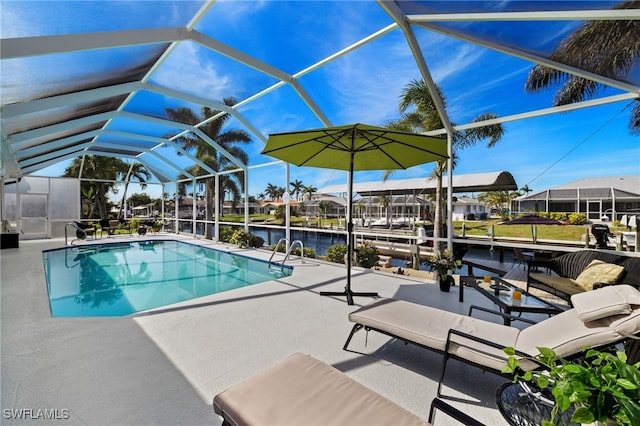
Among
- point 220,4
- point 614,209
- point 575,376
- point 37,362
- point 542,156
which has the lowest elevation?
point 37,362

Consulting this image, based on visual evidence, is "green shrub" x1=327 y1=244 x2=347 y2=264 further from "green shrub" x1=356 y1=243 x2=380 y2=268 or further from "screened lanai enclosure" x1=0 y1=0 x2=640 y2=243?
"screened lanai enclosure" x1=0 y1=0 x2=640 y2=243

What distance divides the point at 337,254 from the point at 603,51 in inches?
265

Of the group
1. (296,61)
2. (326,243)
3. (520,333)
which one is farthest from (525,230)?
(326,243)

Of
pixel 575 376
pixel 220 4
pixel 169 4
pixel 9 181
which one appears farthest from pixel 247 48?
pixel 9 181

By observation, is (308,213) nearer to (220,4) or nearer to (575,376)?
(220,4)

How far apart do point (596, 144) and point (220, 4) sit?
23.0 ft

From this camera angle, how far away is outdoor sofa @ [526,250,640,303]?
4.03m

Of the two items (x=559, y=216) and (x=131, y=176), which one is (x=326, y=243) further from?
(x=131, y=176)

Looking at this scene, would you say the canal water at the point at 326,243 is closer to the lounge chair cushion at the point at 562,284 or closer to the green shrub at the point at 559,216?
the green shrub at the point at 559,216

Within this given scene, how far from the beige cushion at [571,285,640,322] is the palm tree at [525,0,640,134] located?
2.99 metres

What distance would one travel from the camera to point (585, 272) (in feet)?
14.4

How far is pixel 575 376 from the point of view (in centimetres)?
100

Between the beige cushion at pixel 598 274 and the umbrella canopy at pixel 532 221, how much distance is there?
4.55 feet

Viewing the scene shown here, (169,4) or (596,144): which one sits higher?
(169,4)
